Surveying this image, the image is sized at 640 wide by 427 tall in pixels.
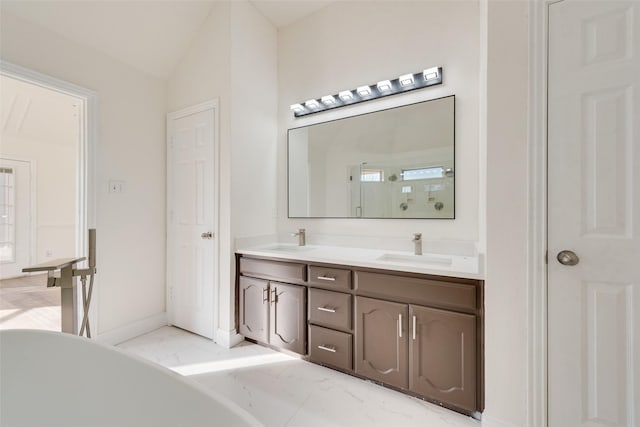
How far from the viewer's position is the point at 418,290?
1.56 m

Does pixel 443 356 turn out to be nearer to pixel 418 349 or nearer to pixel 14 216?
pixel 418 349

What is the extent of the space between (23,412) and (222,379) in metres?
1.05

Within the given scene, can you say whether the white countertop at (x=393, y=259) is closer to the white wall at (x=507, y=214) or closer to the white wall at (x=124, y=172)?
the white wall at (x=507, y=214)

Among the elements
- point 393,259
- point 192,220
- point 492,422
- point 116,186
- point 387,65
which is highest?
point 387,65

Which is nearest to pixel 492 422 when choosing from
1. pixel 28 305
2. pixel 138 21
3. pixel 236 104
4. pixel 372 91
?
pixel 372 91

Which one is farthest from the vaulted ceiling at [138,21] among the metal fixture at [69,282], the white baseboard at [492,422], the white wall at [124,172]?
the white baseboard at [492,422]

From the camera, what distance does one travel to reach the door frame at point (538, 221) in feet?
4.00

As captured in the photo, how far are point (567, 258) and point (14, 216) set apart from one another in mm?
6741

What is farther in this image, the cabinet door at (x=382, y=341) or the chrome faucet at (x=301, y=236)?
the chrome faucet at (x=301, y=236)

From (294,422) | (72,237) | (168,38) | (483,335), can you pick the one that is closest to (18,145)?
(72,237)

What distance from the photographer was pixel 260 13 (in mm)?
2539

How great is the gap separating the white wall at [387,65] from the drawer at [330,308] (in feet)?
2.18

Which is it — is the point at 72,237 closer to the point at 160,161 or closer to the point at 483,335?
the point at 160,161

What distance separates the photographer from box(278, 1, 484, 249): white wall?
1891 millimetres
